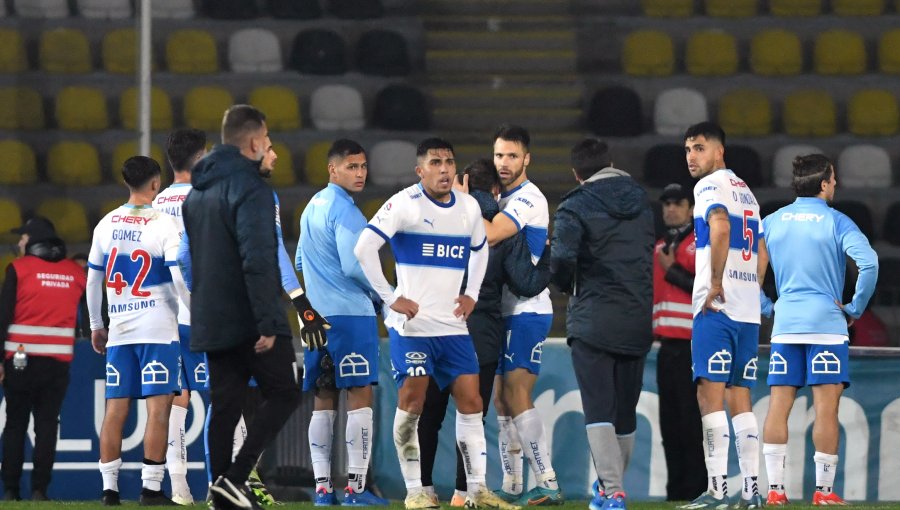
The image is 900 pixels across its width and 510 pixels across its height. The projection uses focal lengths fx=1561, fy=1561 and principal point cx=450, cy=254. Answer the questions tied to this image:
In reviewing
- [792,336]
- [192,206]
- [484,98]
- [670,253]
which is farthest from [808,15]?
[192,206]

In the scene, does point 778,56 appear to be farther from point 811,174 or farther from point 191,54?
point 811,174

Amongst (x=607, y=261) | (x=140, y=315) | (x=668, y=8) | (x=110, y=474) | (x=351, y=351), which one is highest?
(x=668, y=8)

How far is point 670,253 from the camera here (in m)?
10.8

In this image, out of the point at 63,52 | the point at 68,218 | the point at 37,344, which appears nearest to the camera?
the point at 37,344

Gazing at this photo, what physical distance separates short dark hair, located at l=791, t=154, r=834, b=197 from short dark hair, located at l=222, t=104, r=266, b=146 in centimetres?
355

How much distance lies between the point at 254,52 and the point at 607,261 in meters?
9.31

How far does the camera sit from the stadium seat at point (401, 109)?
15906 mm

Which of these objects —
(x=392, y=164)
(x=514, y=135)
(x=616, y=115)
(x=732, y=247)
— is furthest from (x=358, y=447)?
(x=616, y=115)

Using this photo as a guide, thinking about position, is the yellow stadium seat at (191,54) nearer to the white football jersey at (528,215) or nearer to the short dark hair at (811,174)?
the white football jersey at (528,215)

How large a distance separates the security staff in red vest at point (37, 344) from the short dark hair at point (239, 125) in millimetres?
4289

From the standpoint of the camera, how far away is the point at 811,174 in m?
9.16

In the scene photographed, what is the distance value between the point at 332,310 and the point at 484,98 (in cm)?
779

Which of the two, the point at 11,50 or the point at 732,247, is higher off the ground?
the point at 11,50

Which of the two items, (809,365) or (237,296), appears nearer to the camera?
(237,296)
